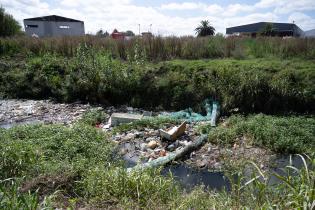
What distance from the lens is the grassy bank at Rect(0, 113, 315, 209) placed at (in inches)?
80.7

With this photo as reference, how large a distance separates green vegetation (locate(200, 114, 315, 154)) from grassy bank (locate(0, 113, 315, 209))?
34mm

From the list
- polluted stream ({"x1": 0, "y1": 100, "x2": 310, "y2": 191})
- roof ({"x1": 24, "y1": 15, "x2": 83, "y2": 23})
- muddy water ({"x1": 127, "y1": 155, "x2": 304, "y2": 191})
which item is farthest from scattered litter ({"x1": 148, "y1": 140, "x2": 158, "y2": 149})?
roof ({"x1": 24, "y1": 15, "x2": 83, "y2": 23})

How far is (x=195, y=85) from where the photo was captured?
22.8ft

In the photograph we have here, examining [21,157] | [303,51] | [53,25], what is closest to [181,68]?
[303,51]

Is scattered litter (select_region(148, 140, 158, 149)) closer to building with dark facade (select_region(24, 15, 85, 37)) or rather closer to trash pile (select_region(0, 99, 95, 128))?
trash pile (select_region(0, 99, 95, 128))

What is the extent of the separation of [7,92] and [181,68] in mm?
5455

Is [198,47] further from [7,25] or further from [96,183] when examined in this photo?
[7,25]

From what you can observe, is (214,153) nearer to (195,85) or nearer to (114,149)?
(114,149)

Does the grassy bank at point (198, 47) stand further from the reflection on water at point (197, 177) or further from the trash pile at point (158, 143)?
the reflection on water at point (197, 177)

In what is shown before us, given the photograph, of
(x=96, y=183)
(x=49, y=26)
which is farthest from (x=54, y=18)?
(x=96, y=183)

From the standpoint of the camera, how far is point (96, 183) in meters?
2.90

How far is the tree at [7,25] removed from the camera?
1421cm

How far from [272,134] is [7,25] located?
14398 millimetres

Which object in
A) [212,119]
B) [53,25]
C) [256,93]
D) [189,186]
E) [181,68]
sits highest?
[53,25]
